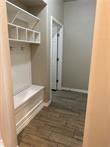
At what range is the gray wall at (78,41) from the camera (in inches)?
135

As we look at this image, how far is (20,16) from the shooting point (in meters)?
2.18

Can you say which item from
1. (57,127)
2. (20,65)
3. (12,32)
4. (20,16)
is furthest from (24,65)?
(57,127)

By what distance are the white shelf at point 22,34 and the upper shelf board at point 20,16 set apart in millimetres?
196

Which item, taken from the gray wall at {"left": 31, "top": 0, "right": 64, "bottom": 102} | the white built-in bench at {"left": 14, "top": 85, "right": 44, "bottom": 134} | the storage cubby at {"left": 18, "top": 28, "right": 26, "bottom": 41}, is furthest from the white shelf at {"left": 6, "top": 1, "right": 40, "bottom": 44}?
the white built-in bench at {"left": 14, "top": 85, "right": 44, "bottom": 134}

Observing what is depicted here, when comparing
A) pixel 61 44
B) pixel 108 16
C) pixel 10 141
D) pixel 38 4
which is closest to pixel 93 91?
pixel 108 16

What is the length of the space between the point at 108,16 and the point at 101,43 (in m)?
0.18

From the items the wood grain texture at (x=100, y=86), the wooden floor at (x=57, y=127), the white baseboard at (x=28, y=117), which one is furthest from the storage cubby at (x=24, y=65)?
the wood grain texture at (x=100, y=86)

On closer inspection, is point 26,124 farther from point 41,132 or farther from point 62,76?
point 62,76

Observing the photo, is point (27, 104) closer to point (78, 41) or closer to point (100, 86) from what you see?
point (100, 86)

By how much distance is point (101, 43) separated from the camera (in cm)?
88

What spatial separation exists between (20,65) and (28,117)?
3.44ft

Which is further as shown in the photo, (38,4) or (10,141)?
(38,4)

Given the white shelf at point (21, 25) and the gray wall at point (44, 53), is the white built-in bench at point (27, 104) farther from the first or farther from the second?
the white shelf at point (21, 25)

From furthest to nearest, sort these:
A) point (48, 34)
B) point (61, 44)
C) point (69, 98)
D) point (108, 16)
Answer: point (61, 44), point (69, 98), point (48, 34), point (108, 16)
